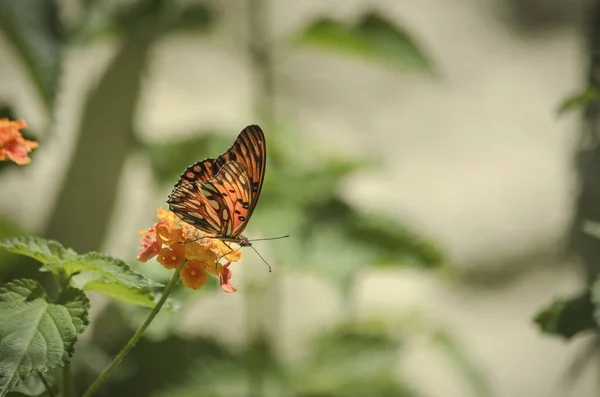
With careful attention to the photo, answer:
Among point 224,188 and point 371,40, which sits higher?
point 371,40

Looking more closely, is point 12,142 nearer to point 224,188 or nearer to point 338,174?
point 224,188

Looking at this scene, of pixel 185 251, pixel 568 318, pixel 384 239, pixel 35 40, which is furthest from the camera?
pixel 384 239

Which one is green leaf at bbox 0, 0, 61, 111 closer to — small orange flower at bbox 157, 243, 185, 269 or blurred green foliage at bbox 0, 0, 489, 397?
blurred green foliage at bbox 0, 0, 489, 397

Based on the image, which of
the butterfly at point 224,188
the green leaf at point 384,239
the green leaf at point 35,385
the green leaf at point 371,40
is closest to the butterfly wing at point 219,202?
the butterfly at point 224,188

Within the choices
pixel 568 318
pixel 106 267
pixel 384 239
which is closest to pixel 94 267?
pixel 106 267

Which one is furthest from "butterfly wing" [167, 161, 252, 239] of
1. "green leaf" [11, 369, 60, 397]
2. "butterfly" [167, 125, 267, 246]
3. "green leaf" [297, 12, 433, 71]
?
"green leaf" [297, 12, 433, 71]

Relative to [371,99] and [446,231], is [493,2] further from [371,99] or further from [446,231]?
Result: [446,231]
